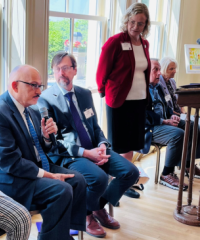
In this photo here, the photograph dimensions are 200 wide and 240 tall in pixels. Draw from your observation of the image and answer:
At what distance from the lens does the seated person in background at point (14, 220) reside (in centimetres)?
179

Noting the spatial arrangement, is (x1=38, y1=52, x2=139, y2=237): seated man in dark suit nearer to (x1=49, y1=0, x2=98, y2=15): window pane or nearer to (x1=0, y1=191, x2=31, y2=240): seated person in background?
(x1=0, y1=191, x2=31, y2=240): seated person in background

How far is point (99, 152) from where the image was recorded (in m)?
2.59

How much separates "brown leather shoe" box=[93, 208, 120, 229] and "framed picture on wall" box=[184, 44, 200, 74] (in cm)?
295

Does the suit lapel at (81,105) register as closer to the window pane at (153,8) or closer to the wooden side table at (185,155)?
the wooden side table at (185,155)

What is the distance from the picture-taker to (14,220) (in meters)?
1.80

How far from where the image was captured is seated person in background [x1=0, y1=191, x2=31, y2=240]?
1789 mm

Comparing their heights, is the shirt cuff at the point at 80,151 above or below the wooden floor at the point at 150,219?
above

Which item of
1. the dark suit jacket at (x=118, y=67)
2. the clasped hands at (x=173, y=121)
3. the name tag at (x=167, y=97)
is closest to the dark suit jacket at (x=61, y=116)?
the dark suit jacket at (x=118, y=67)

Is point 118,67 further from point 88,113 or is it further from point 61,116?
point 61,116

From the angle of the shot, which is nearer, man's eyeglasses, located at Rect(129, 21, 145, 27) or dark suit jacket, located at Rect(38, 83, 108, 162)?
dark suit jacket, located at Rect(38, 83, 108, 162)

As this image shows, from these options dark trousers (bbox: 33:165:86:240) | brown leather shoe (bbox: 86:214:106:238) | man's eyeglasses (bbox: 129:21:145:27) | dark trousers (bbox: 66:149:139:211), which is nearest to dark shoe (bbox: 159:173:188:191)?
dark trousers (bbox: 66:149:139:211)

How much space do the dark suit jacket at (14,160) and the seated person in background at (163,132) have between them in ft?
6.23

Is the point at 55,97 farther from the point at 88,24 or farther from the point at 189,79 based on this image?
the point at 189,79

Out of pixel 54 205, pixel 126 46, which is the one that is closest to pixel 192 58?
pixel 126 46
